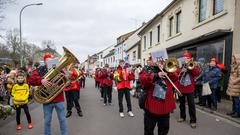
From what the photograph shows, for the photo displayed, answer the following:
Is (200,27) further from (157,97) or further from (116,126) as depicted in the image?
(157,97)

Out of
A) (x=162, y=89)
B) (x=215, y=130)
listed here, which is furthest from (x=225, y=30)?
(x=162, y=89)

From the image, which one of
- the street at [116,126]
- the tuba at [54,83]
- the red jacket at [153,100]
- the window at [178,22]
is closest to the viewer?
the red jacket at [153,100]

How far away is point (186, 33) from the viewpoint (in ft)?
49.2

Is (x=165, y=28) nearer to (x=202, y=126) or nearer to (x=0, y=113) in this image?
(x=202, y=126)

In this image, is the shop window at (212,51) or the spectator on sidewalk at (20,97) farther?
Result: the shop window at (212,51)

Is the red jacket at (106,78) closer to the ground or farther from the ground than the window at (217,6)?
closer to the ground

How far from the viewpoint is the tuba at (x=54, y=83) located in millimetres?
4395

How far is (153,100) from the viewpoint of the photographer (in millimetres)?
3689

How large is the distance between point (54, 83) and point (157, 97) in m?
2.13

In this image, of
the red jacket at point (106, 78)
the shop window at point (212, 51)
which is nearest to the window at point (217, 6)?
the shop window at point (212, 51)

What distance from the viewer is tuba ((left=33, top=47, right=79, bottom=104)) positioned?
439 centimetres

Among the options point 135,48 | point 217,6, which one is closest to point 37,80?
point 217,6

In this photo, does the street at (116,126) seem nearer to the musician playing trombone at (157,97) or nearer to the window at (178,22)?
the musician playing trombone at (157,97)

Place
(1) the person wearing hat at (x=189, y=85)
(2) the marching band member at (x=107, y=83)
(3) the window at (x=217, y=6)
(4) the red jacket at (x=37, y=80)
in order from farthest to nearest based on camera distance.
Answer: (3) the window at (x=217, y=6), (2) the marching band member at (x=107, y=83), (1) the person wearing hat at (x=189, y=85), (4) the red jacket at (x=37, y=80)
